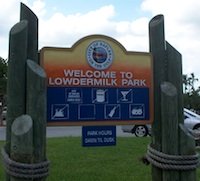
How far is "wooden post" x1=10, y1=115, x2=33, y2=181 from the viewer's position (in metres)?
4.55

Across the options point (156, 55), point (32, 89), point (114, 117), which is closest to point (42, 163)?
point (32, 89)

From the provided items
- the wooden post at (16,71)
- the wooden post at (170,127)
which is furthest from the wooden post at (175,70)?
the wooden post at (16,71)

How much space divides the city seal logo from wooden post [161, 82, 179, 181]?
0.73 meters

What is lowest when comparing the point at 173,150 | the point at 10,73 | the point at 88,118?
the point at 173,150

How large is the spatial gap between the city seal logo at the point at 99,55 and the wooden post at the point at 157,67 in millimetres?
533

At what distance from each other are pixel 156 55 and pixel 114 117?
0.88 metres

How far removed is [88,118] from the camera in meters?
5.26

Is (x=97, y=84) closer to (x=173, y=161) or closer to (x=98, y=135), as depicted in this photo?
(x=98, y=135)

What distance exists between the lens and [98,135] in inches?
211

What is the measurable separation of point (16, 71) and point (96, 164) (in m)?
5.12

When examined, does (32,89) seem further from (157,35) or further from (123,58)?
(157,35)

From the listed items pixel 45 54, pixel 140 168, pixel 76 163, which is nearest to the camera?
pixel 45 54

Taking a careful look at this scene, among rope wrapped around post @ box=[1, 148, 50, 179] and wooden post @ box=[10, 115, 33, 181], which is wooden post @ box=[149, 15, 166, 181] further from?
wooden post @ box=[10, 115, 33, 181]

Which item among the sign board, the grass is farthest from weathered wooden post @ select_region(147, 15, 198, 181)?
the grass
